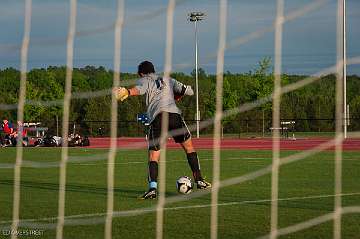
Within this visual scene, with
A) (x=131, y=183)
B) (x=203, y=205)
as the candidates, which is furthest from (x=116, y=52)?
(x=131, y=183)

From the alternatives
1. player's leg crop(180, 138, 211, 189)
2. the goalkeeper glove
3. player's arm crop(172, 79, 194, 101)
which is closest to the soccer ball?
player's leg crop(180, 138, 211, 189)

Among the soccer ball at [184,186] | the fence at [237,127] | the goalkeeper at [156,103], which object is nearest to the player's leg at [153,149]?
the goalkeeper at [156,103]

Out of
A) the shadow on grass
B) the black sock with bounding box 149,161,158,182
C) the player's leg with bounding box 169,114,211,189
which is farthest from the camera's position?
the shadow on grass

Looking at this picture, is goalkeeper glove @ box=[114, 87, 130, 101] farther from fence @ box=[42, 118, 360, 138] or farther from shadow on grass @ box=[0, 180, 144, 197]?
fence @ box=[42, 118, 360, 138]

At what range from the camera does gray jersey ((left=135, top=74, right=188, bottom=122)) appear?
9719 millimetres

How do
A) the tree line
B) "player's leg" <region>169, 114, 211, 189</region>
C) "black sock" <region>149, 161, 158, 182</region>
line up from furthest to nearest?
the tree line
"player's leg" <region>169, 114, 211, 189</region>
"black sock" <region>149, 161, 158, 182</region>

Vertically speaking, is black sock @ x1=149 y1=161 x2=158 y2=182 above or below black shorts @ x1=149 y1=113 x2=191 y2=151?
below

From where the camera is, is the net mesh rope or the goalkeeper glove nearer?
the net mesh rope

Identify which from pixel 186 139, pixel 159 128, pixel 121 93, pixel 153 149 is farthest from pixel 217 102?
pixel 186 139

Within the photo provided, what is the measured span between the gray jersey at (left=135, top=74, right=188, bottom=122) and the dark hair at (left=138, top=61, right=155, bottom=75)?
5 centimetres

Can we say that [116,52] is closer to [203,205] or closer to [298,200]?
[203,205]

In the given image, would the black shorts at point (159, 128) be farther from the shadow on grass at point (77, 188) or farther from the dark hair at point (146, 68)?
the shadow on grass at point (77, 188)

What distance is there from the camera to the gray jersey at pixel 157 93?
31.9 feet

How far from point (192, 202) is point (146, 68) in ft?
5.56
